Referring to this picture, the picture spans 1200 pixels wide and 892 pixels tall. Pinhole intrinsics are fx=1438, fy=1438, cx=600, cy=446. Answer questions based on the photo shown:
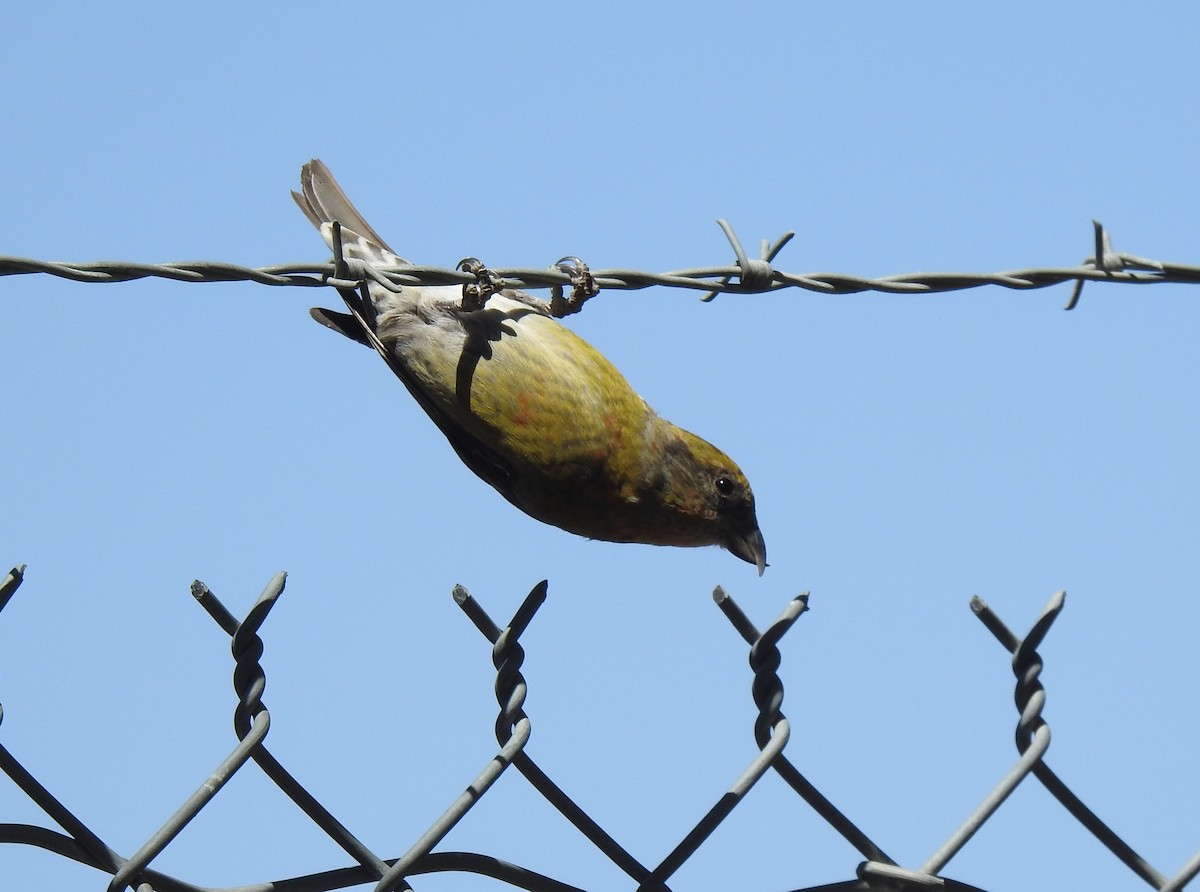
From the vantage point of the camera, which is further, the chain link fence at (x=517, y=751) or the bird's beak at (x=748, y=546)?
A: the bird's beak at (x=748, y=546)

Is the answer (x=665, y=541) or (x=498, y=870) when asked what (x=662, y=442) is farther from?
(x=498, y=870)

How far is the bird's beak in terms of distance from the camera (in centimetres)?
504

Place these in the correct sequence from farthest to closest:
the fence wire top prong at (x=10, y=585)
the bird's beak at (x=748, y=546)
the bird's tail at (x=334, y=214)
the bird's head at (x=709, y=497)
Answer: the bird's tail at (x=334, y=214) < the bird's beak at (x=748, y=546) < the bird's head at (x=709, y=497) < the fence wire top prong at (x=10, y=585)

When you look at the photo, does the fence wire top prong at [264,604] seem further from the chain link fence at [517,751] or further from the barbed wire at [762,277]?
the barbed wire at [762,277]

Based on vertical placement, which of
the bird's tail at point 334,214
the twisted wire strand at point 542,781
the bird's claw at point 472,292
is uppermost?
the bird's tail at point 334,214

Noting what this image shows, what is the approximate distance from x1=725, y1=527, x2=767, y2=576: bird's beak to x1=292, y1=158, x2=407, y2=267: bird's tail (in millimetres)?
1705

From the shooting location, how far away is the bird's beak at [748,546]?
5.04 metres

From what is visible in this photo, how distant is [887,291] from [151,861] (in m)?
1.89

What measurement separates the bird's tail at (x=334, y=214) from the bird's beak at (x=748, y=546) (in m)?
1.71

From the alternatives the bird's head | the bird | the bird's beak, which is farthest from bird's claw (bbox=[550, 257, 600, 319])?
the bird's beak

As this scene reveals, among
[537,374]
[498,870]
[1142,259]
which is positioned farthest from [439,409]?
[498,870]

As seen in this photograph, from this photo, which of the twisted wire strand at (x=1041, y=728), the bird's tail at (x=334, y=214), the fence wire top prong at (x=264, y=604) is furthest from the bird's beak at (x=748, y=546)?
the fence wire top prong at (x=264, y=604)

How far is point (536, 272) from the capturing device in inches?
118

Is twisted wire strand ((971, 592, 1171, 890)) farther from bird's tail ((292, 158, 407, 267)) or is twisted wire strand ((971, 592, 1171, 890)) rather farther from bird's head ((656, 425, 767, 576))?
bird's tail ((292, 158, 407, 267))
